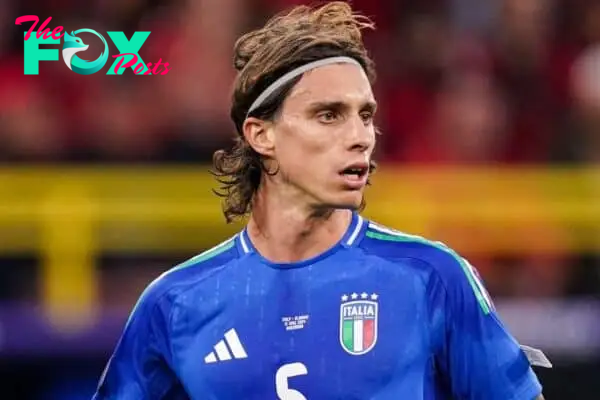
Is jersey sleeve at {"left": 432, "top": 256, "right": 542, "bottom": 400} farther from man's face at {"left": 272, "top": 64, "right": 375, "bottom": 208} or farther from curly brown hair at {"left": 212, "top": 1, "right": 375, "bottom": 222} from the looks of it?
curly brown hair at {"left": 212, "top": 1, "right": 375, "bottom": 222}

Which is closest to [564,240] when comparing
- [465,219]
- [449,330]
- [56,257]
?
[465,219]

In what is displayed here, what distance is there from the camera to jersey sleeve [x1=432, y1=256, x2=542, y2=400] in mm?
4418

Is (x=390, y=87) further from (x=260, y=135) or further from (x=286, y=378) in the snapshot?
(x=286, y=378)

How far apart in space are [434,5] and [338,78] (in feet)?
22.1

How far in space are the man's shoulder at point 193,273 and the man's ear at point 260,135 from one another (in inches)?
11.9

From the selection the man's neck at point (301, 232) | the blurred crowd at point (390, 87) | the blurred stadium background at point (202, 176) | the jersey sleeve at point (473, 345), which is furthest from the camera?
the blurred crowd at point (390, 87)

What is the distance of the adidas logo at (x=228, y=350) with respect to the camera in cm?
457

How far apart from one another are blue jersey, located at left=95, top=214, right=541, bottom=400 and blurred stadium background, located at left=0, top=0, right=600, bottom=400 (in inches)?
162

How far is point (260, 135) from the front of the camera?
475 cm

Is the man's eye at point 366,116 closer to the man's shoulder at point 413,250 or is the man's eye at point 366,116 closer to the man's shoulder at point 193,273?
the man's shoulder at point 413,250

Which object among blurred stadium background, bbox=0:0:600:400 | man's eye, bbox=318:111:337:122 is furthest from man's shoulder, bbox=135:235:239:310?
blurred stadium background, bbox=0:0:600:400

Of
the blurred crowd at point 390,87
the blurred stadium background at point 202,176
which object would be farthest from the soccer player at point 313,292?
the blurred crowd at point 390,87

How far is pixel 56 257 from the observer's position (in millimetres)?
9445

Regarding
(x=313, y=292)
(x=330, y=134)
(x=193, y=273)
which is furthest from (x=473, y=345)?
(x=193, y=273)
